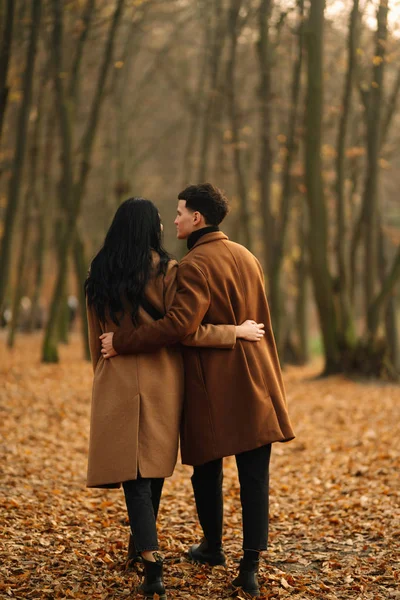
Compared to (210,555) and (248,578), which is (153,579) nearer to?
(248,578)

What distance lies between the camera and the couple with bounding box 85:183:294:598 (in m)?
4.21

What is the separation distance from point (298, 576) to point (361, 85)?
11629 millimetres

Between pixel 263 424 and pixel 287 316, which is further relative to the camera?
pixel 287 316

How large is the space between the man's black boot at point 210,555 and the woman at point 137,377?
629 millimetres

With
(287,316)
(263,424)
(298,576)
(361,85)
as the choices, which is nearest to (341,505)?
(298,576)

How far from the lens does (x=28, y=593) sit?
4262 millimetres

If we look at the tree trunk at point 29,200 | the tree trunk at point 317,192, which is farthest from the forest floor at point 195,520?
the tree trunk at point 29,200

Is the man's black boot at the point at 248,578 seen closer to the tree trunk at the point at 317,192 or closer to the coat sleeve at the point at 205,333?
the coat sleeve at the point at 205,333

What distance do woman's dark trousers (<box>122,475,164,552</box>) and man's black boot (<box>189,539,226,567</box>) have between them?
0.68 metres

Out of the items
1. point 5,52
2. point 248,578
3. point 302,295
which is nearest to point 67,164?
point 5,52

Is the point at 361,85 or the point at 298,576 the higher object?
the point at 361,85

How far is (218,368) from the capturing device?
14.2 ft

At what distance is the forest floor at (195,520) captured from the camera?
4.56 meters

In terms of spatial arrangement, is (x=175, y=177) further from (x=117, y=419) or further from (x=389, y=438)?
(x=117, y=419)
